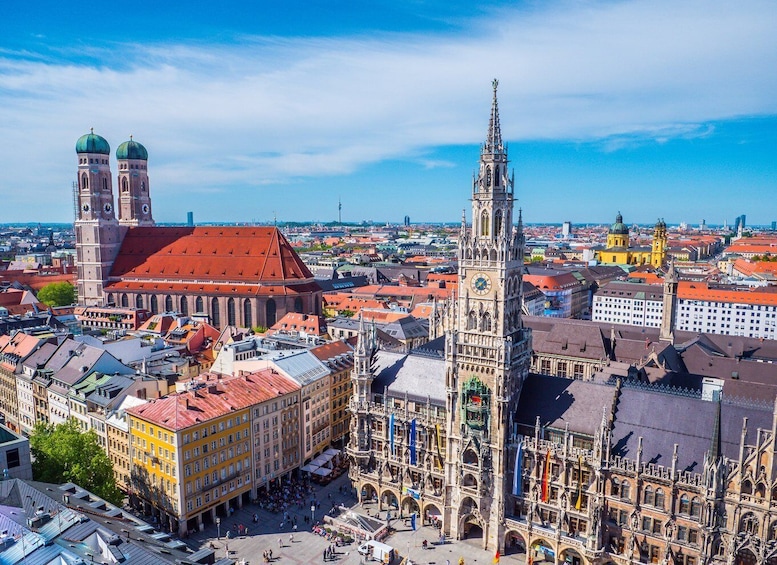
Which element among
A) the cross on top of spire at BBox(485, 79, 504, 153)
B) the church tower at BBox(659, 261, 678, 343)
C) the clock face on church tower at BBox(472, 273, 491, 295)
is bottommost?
the church tower at BBox(659, 261, 678, 343)

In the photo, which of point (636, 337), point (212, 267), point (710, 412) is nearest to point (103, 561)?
point (710, 412)

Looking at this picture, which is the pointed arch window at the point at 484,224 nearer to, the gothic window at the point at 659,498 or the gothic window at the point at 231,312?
the gothic window at the point at 659,498

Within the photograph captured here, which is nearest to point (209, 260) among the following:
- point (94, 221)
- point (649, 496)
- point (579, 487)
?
point (94, 221)

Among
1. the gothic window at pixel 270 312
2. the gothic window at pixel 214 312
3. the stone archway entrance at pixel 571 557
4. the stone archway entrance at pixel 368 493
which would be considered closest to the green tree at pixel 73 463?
the stone archway entrance at pixel 368 493

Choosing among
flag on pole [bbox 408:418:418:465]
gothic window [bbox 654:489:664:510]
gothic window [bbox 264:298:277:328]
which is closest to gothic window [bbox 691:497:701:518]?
gothic window [bbox 654:489:664:510]

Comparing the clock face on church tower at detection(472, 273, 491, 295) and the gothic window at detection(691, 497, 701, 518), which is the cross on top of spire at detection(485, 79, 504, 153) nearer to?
the clock face on church tower at detection(472, 273, 491, 295)

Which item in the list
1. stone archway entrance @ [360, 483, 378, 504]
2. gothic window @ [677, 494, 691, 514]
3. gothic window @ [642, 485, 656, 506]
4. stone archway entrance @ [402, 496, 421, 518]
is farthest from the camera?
stone archway entrance @ [360, 483, 378, 504]

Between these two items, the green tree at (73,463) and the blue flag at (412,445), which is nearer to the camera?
the green tree at (73,463)
